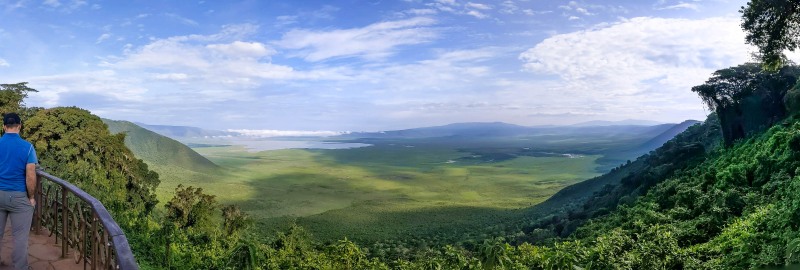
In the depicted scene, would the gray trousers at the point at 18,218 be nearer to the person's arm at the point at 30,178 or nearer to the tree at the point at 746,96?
the person's arm at the point at 30,178

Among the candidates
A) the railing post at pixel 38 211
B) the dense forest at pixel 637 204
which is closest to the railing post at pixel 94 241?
the railing post at pixel 38 211

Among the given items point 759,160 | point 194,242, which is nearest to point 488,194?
point 759,160

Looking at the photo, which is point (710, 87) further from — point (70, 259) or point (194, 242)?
point (70, 259)

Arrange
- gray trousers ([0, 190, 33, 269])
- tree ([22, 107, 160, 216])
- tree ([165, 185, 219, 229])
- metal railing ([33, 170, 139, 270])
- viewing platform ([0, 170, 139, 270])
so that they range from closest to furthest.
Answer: metal railing ([33, 170, 139, 270]) → viewing platform ([0, 170, 139, 270]) → gray trousers ([0, 190, 33, 269]) → tree ([22, 107, 160, 216]) → tree ([165, 185, 219, 229])

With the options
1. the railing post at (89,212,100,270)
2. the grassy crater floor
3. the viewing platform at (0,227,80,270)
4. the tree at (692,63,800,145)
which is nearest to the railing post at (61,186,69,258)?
the viewing platform at (0,227,80,270)

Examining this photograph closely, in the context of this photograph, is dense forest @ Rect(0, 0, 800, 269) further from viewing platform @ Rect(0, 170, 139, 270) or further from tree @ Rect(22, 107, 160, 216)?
viewing platform @ Rect(0, 170, 139, 270)

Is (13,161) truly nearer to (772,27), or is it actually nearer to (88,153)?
(772,27)
